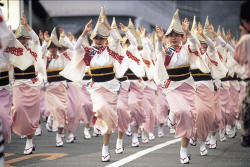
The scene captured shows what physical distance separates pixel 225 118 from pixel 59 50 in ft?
14.3

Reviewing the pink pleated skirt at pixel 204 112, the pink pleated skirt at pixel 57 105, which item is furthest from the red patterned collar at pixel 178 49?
the pink pleated skirt at pixel 57 105

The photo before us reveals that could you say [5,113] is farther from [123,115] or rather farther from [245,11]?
[245,11]

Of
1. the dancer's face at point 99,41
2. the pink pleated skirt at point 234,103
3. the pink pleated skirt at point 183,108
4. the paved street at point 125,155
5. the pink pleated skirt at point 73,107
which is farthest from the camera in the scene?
the pink pleated skirt at point 234,103

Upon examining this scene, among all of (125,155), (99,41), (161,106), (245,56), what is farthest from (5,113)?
(161,106)

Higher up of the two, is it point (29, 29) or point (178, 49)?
point (29, 29)

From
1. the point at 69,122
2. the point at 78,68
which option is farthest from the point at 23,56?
the point at 69,122

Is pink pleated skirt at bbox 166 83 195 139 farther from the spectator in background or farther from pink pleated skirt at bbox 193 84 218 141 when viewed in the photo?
the spectator in background

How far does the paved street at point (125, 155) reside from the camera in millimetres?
9510

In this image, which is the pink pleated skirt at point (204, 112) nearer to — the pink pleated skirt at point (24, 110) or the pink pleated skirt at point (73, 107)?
the pink pleated skirt at point (24, 110)

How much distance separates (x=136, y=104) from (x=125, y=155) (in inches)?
113

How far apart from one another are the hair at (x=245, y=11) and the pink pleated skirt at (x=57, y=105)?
7226 mm

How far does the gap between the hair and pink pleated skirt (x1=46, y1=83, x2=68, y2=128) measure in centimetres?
723

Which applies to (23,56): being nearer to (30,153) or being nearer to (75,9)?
(30,153)

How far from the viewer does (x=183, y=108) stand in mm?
9883
